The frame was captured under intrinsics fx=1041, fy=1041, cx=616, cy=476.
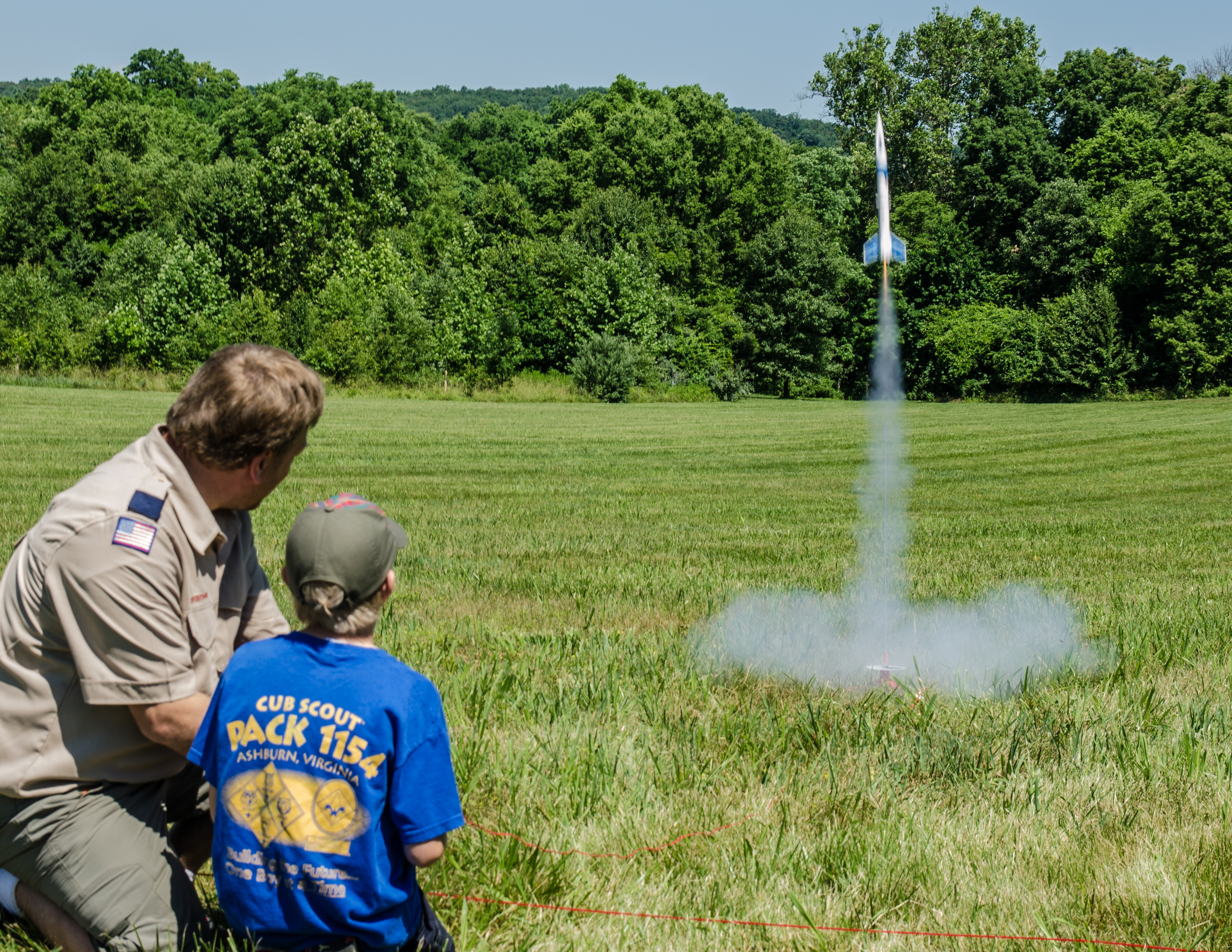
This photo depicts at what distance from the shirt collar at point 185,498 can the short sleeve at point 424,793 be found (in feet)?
3.01

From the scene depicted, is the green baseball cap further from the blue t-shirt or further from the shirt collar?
the shirt collar

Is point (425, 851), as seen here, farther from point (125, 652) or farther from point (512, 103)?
point (512, 103)

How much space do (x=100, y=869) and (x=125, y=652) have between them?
0.63 m

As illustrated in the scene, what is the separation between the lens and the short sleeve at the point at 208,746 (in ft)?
8.15

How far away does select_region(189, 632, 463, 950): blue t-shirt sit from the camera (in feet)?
7.75

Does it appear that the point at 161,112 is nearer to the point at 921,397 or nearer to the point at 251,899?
the point at 921,397

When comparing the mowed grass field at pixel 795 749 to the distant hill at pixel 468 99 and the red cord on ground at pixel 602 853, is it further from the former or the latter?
the distant hill at pixel 468 99

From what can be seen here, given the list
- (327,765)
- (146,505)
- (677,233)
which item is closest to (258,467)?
(146,505)

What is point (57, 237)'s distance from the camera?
56.4 metres

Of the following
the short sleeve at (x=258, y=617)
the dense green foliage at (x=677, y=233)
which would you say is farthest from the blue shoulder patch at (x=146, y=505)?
the dense green foliage at (x=677, y=233)

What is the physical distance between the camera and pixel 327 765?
2.36 meters

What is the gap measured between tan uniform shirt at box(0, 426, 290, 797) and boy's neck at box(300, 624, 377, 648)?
485mm

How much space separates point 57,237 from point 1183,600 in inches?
2414

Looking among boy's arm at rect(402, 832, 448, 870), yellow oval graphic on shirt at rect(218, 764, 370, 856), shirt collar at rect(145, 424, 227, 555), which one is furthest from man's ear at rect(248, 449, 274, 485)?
boy's arm at rect(402, 832, 448, 870)
